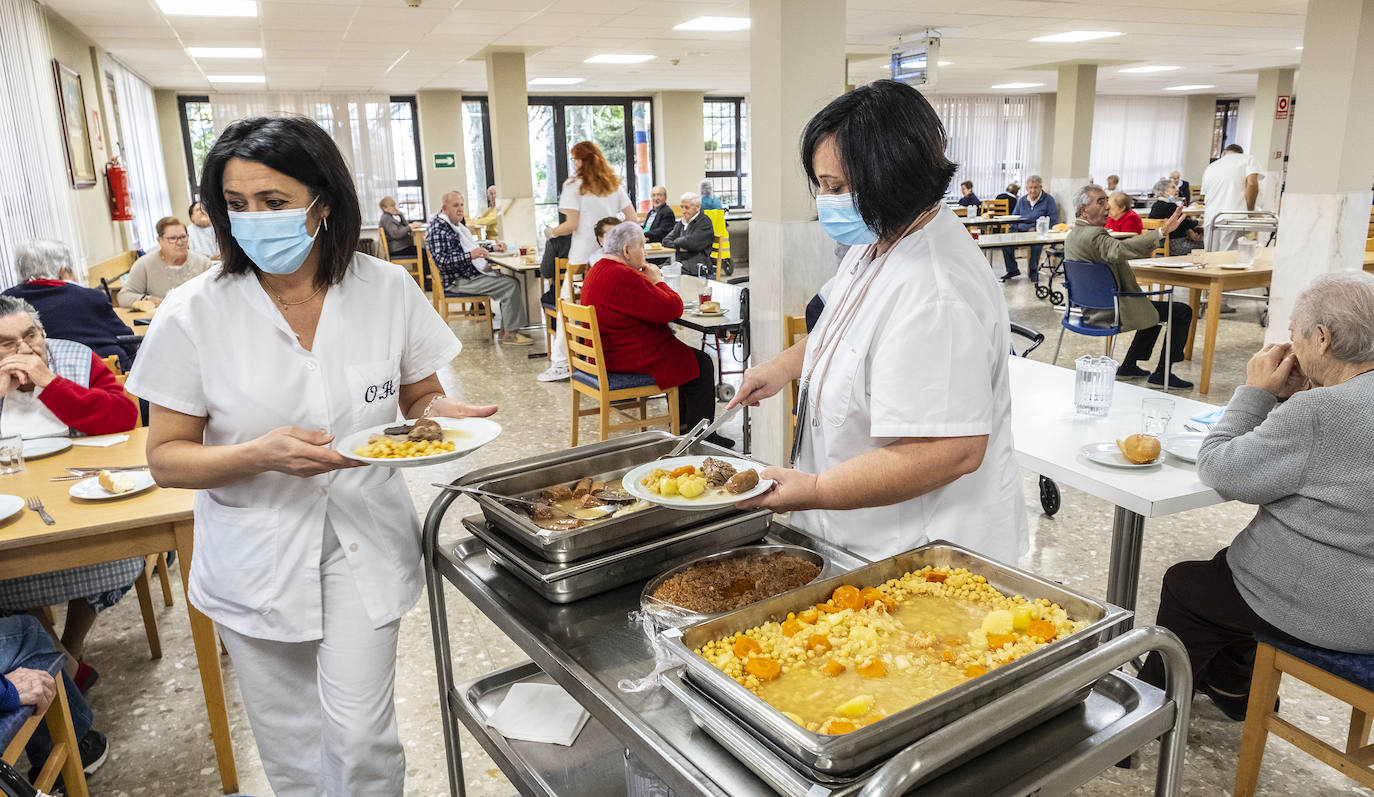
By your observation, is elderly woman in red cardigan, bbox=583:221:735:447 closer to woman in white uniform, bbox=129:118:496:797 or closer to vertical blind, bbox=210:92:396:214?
woman in white uniform, bbox=129:118:496:797

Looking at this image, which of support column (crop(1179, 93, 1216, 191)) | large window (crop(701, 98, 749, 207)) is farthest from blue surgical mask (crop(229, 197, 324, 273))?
support column (crop(1179, 93, 1216, 191))

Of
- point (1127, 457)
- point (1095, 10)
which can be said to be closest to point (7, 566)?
point (1127, 457)

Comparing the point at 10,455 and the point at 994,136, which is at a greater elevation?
the point at 994,136

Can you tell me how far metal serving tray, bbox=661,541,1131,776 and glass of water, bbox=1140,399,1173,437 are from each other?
135cm

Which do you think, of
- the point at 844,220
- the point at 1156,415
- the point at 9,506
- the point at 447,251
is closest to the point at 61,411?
the point at 9,506

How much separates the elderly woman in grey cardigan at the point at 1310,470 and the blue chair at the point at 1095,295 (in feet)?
12.4

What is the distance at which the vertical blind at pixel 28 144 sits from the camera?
482cm

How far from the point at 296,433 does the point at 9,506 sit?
4.09 ft

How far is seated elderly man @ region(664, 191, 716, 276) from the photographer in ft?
29.4

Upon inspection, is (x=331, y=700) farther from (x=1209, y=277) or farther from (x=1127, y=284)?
(x=1209, y=277)

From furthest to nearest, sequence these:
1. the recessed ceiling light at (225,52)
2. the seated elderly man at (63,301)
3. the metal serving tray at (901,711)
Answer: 1. the recessed ceiling light at (225,52)
2. the seated elderly man at (63,301)
3. the metal serving tray at (901,711)

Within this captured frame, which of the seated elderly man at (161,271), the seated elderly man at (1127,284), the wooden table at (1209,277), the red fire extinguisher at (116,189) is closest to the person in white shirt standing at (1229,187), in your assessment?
the wooden table at (1209,277)

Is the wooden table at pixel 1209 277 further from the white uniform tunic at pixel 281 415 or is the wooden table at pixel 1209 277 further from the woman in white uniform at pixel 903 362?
the white uniform tunic at pixel 281 415

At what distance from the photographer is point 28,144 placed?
524 centimetres
